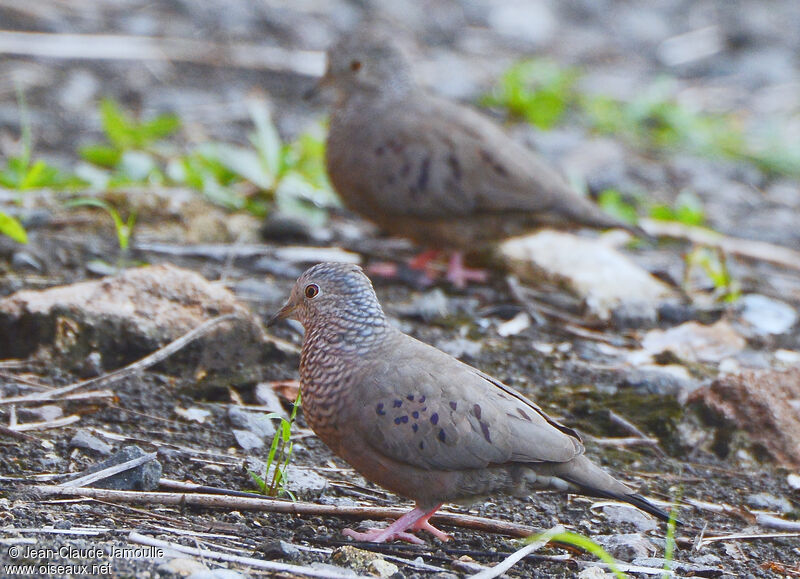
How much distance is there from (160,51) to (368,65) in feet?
10.3

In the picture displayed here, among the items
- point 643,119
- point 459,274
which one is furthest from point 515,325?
point 643,119

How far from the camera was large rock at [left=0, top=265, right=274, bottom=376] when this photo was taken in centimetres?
423

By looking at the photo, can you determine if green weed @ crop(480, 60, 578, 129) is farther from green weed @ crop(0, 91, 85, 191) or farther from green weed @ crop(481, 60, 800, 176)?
green weed @ crop(0, 91, 85, 191)

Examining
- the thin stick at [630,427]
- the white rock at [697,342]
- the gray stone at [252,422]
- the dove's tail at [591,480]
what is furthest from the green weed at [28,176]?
the dove's tail at [591,480]

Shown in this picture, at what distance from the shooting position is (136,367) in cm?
410

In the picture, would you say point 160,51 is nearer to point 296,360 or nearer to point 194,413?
point 296,360

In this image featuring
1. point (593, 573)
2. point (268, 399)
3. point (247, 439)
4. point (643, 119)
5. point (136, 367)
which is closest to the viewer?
point (593, 573)

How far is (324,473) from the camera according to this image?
3.88 meters

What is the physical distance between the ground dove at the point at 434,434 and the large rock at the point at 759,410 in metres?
1.14

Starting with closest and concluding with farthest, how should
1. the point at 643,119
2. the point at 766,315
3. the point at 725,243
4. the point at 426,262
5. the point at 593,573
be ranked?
the point at 593,573 < the point at 766,315 < the point at 426,262 < the point at 725,243 < the point at 643,119

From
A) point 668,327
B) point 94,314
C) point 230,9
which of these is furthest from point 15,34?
point 668,327

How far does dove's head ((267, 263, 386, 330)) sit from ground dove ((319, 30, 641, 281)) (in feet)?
7.04

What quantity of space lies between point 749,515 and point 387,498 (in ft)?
4.27

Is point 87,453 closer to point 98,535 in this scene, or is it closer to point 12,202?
point 98,535
